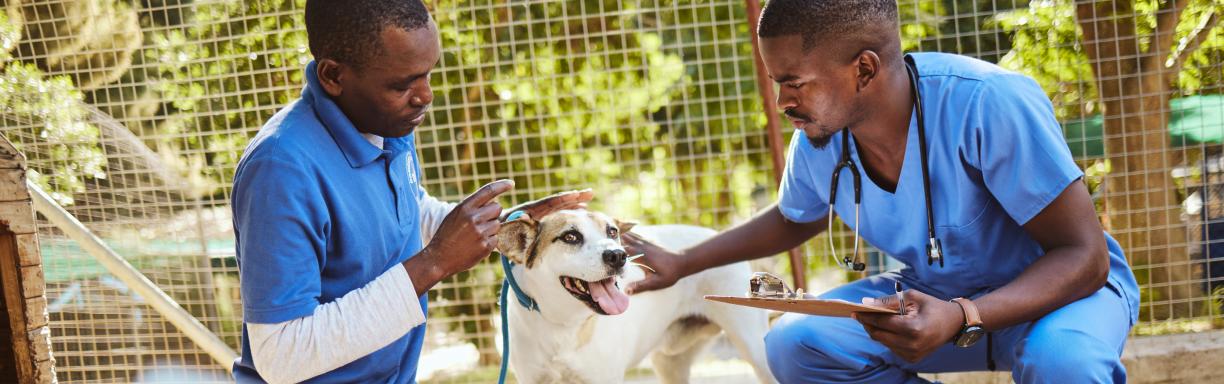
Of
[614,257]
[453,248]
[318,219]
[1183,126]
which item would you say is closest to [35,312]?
[318,219]

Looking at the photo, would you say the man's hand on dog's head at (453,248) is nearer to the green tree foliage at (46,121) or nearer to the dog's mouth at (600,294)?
the dog's mouth at (600,294)

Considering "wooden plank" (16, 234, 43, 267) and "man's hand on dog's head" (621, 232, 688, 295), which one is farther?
"man's hand on dog's head" (621, 232, 688, 295)

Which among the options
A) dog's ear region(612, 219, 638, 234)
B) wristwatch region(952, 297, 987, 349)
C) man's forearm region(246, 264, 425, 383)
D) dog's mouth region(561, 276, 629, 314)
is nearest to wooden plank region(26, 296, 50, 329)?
man's forearm region(246, 264, 425, 383)

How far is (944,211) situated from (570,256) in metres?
1.02

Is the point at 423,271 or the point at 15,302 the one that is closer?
the point at 423,271

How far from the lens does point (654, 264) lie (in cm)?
311

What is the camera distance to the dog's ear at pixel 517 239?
9.66ft

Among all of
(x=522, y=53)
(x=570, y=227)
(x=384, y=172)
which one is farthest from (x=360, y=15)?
(x=522, y=53)

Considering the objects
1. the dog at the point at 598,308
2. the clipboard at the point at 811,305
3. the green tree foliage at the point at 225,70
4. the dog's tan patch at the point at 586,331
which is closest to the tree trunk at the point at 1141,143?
the dog at the point at 598,308

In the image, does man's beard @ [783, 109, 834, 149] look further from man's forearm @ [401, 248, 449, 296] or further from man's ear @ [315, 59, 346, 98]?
man's ear @ [315, 59, 346, 98]

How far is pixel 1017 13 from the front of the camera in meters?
4.36

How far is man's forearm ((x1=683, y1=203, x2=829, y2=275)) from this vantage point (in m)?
3.10

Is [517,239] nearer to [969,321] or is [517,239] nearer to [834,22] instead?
[834,22]

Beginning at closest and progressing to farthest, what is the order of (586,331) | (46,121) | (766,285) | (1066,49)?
(766,285) → (586,331) → (1066,49) → (46,121)
